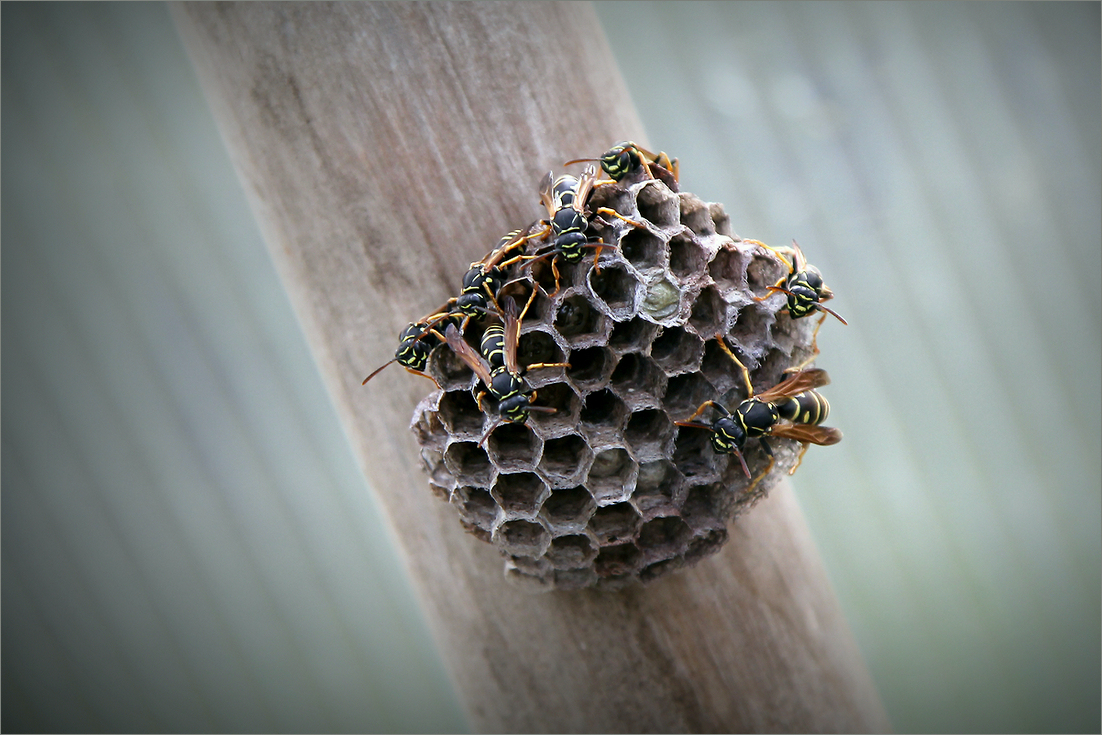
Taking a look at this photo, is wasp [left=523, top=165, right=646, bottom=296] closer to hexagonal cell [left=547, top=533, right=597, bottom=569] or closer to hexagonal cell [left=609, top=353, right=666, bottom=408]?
hexagonal cell [left=609, top=353, right=666, bottom=408]

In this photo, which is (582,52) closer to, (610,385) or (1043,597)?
(610,385)

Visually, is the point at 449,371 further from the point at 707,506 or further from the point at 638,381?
the point at 707,506

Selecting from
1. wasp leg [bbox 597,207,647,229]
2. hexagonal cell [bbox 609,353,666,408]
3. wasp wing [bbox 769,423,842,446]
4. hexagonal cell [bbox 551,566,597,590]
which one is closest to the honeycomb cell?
wasp leg [bbox 597,207,647,229]

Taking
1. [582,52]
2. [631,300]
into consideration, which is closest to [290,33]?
[582,52]

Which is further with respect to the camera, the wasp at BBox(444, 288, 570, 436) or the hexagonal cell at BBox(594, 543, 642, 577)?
the hexagonal cell at BBox(594, 543, 642, 577)

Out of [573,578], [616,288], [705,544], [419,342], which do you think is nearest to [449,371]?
[419,342]

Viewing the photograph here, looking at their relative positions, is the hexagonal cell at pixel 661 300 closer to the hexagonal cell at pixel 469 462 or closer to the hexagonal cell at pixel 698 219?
the hexagonal cell at pixel 698 219
